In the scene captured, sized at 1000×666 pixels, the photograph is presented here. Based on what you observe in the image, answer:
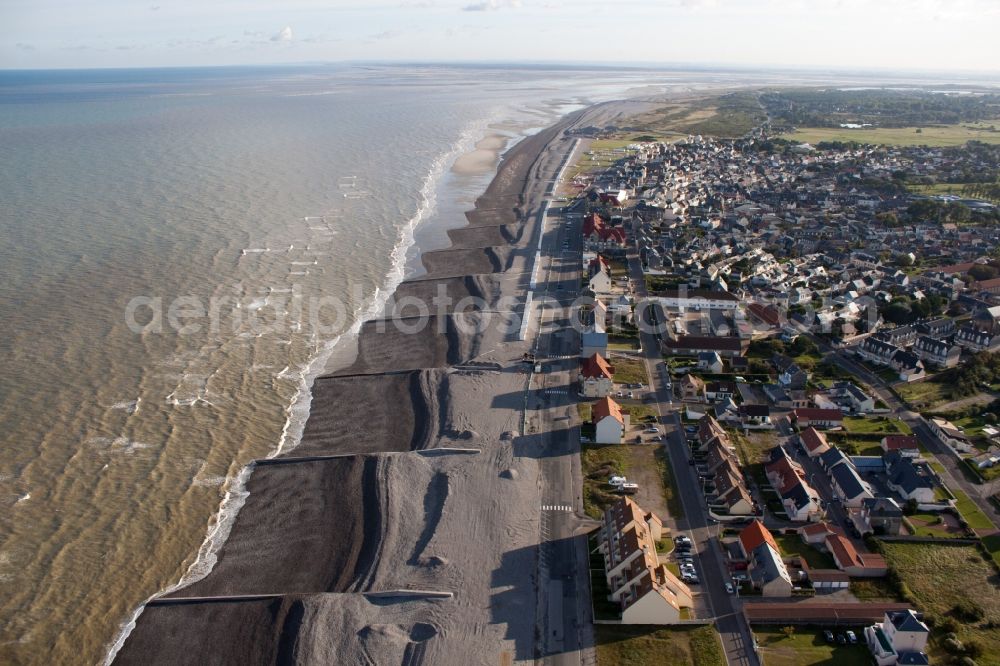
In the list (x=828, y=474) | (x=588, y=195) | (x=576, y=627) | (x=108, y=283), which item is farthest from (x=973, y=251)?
(x=108, y=283)

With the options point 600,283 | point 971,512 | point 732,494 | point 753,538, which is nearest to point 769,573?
point 753,538

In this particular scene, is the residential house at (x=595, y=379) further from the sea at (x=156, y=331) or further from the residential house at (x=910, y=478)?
the sea at (x=156, y=331)

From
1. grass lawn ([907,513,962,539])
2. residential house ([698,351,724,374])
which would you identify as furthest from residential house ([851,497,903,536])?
residential house ([698,351,724,374])

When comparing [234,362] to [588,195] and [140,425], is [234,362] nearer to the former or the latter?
[140,425]

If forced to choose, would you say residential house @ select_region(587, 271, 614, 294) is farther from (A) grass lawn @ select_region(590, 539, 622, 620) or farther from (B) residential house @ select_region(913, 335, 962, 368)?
(A) grass lawn @ select_region(590, 539, 622, 620)

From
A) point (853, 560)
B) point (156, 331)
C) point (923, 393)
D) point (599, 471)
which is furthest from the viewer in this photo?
point (156, 331)

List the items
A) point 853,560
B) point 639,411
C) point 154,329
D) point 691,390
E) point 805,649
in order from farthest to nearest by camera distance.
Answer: point 154,329 < point 691,390 < point 639,411 < point 853,560 < point 805,649

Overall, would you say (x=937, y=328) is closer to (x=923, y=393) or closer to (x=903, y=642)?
(x=923, y=393)
